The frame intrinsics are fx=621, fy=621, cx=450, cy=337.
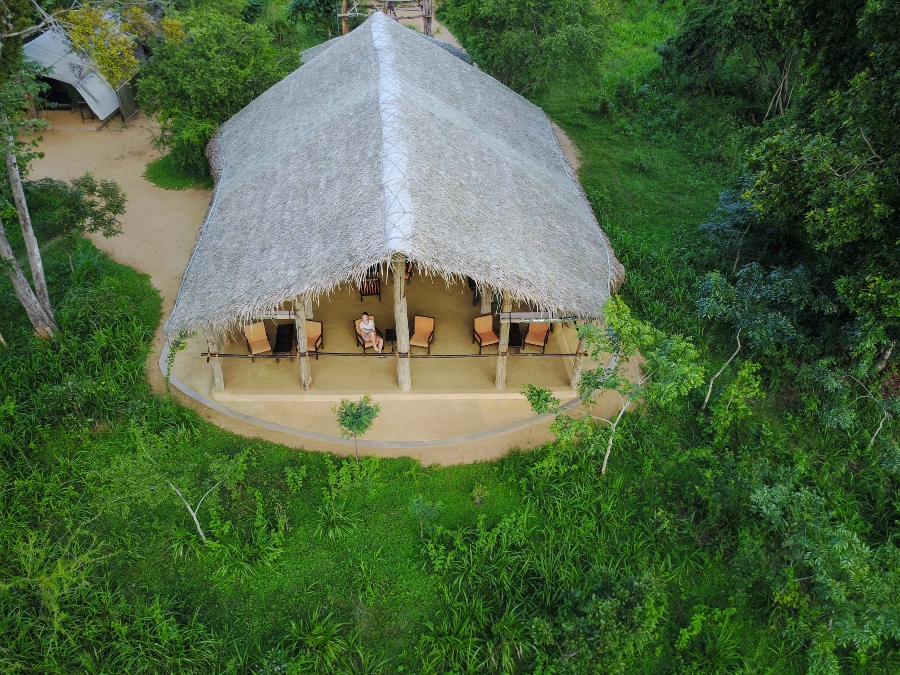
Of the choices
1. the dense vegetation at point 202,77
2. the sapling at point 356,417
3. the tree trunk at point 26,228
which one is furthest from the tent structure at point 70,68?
the sapling at point 356,417

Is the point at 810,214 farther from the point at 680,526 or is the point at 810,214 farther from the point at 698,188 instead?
the point at 698,188

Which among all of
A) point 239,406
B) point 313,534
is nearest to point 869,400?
point 313,534

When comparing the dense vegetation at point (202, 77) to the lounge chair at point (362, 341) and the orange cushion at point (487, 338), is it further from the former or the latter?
the orange cushion at point (487, 338)

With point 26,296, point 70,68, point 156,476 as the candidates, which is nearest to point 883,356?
point 156,476

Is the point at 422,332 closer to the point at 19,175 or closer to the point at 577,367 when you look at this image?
the point at 577,367

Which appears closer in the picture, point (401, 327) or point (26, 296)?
point (401, 327)

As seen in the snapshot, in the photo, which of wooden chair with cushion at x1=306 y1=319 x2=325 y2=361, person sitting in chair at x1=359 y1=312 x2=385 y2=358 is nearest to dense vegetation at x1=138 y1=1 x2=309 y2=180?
wooden chair with cushion at x1=306 y1=319 x2=325 y2=361

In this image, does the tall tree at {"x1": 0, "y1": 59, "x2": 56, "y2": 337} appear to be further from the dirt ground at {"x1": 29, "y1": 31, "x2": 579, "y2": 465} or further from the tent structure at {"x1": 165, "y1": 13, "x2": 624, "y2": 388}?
the tent structure at {"x1": 165, "y1": 13, "x2": 624, "y2": 388}
